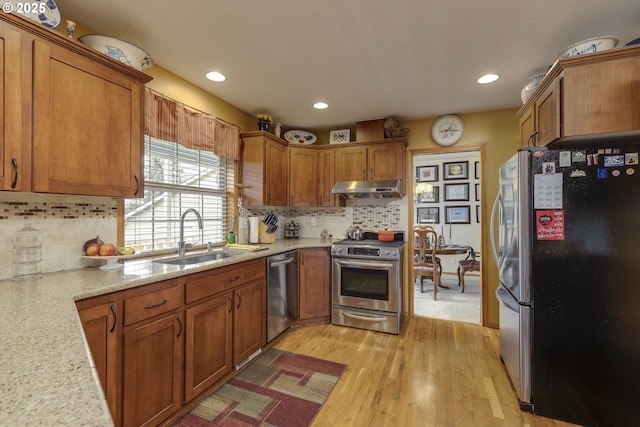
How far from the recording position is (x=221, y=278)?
209 centimetres

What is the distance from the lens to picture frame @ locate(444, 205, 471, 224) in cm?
568

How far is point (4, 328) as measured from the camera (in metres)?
0.89

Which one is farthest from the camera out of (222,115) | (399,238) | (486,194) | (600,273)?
(399,238)

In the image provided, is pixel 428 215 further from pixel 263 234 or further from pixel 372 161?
pixel 263 234

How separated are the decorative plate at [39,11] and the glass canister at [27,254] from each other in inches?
41.8

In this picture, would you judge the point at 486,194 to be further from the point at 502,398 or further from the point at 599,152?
the point at 502,398

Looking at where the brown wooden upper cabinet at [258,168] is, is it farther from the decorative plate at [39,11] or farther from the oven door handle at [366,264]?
the decorative plate at [39,11]

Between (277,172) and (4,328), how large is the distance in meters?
2.77

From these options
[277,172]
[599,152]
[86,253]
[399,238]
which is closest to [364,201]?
[399,238]

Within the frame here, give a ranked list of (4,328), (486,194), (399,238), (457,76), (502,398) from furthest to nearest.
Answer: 1. (399,238)
2. (486,194)
3. (457,76)
4. (502,398)
5. (4,328)

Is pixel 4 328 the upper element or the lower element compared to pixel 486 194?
lower

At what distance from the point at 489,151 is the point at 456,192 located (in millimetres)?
2542

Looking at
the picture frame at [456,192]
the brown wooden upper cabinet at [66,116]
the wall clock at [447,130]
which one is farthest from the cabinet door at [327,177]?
the picture frame at [456,192]

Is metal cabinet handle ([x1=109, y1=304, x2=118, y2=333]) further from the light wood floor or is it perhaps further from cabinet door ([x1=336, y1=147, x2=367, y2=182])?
cabinet door ([x1=336, y1=147, x2=367, y2=182])
